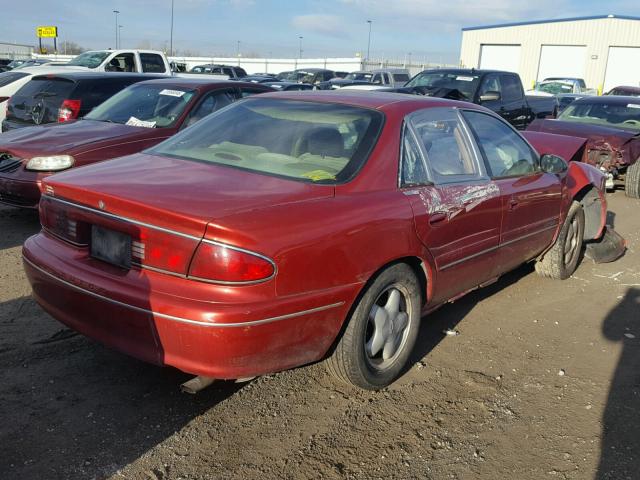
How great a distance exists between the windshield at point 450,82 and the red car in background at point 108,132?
18.9ft

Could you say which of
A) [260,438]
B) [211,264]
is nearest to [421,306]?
[260,438]

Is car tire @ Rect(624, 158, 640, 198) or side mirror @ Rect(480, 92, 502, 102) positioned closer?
car tire @ Rect(624, 158, 640, 198)

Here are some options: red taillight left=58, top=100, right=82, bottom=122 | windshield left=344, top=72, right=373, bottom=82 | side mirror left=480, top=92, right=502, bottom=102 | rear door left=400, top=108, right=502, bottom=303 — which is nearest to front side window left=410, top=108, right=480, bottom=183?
rear door left=400, top=108, right=502, bottom=303

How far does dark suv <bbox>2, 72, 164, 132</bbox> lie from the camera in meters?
7.92

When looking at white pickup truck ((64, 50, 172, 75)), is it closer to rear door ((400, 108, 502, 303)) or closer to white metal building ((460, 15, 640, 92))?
rear door ((400, 108, 502, 303))

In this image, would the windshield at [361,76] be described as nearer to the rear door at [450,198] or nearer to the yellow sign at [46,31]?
the rear door at [450,198]

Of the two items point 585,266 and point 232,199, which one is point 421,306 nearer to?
point 232,199

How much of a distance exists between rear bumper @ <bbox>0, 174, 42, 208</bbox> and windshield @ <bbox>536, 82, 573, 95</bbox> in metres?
24.6

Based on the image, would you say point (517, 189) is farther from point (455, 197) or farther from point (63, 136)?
point (63, 136)

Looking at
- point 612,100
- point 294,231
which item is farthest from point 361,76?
point 294,231

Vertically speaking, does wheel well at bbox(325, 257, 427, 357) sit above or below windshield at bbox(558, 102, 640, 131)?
below

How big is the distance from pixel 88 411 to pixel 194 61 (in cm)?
5012

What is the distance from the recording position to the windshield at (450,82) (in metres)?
12.0

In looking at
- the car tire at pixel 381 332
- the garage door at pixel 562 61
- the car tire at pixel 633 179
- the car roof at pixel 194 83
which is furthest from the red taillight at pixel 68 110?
the garage door at pixel 562 61
